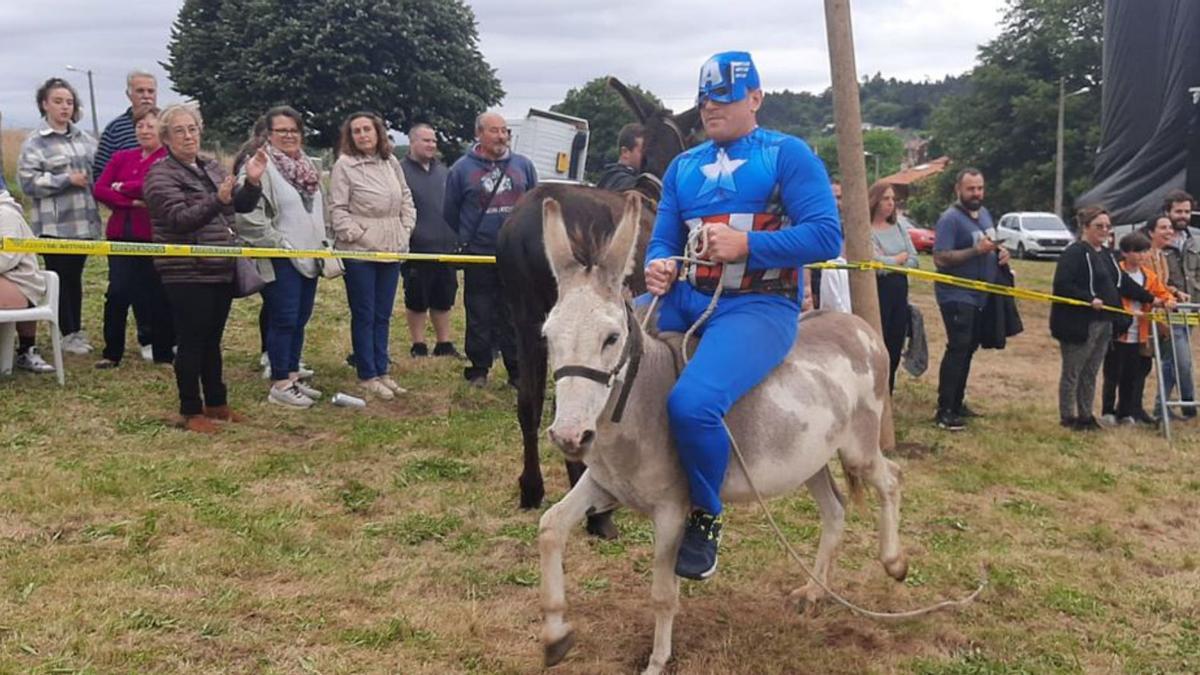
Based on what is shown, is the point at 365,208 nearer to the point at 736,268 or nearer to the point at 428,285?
the point at 428,285

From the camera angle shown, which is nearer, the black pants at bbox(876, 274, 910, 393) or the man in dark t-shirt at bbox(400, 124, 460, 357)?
the black pants at bbox(876, 274, 910, 393)

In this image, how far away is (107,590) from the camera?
383 cm

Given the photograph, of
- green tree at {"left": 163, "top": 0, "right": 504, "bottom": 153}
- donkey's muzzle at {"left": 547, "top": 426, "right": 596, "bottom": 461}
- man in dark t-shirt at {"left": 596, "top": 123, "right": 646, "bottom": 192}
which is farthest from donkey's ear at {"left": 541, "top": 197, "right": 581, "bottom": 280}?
green tree at {"left": 163, "top": 0, "right": 504, "bottom": 153}

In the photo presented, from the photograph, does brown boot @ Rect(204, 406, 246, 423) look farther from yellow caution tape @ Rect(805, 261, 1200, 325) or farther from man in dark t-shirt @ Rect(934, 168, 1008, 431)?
man in dark t-shirt @ Rect(934, 168, 1008, 431)

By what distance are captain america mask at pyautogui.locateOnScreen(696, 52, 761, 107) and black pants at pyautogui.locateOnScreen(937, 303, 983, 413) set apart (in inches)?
197

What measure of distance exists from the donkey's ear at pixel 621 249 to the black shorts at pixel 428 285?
20.3 feet

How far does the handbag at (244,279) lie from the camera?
6.38 m

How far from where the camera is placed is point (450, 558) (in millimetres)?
4602

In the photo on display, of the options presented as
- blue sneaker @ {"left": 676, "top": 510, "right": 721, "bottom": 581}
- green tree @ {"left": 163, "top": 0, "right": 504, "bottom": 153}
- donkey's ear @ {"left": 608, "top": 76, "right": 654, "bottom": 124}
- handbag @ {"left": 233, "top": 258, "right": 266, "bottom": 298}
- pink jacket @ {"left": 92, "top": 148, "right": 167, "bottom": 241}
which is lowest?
Answer: blue sneaker @ {"left": 676, "top": 510, "right": 721, "bottom": 581}

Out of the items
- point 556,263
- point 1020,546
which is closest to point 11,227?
point 556,263

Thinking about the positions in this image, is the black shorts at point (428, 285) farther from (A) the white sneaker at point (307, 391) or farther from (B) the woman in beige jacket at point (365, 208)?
(A) the white sneaker at point (307, 391)

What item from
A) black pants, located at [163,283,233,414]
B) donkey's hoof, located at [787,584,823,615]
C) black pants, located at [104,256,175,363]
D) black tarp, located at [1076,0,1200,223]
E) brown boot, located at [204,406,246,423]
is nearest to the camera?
donkey's hoof, located at [787,584,823,615]

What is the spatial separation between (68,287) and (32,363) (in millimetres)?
866

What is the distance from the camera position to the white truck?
2005 cm
